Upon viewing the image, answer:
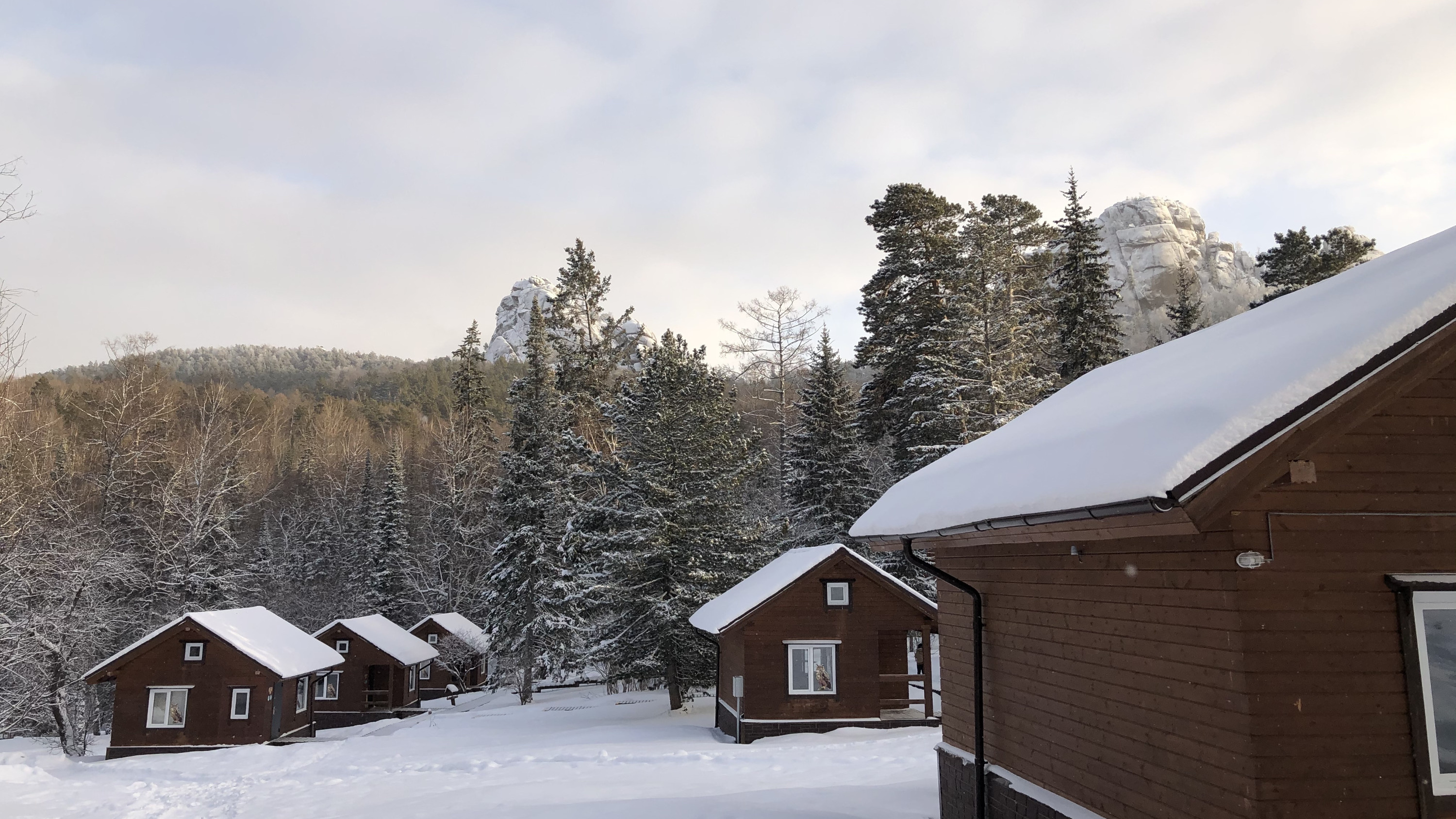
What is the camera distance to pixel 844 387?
3544 centimetres

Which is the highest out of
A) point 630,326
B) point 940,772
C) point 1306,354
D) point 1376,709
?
point 630,326

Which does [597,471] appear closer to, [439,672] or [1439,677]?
[439,672]

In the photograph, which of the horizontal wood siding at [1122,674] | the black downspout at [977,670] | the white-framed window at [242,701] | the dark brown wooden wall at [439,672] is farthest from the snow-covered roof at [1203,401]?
the dark brown wooden wall at [439,672]

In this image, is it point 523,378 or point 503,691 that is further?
point 503,691

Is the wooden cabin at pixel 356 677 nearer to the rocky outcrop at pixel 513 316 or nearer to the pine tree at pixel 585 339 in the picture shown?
the pine tree at pixel 585 339

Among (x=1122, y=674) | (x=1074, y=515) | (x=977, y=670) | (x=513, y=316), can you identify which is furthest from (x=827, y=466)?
(x=513, y=316)

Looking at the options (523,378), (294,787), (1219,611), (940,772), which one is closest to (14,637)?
(294,787)

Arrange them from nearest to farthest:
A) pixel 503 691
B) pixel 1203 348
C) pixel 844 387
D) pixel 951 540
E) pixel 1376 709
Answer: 1. pixel 1376 709
2. pixel 1203 348
3. pixel 951 540
4. pixel 844 387
5. pixel 503 691

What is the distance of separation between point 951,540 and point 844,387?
2675cm

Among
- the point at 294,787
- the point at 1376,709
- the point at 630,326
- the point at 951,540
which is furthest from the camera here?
the point at 630,326

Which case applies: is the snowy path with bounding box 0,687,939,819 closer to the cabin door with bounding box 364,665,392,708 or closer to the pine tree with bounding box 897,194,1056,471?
the pine tree with bounding box 897,194,1056,471

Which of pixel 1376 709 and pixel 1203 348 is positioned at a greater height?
pixel 1203 348

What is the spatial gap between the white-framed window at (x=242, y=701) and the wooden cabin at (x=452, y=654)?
995 centimetres

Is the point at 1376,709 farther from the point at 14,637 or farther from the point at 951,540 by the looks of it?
the point at 14,637
